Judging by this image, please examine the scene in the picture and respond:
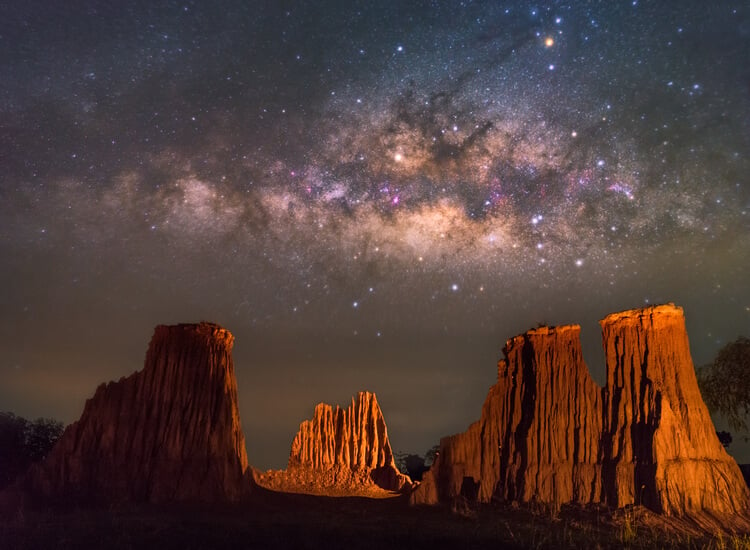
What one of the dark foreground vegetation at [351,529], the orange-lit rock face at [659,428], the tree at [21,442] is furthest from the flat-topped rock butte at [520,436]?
the tree at [21,442]

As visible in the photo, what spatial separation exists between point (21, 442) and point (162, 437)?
33.5 m

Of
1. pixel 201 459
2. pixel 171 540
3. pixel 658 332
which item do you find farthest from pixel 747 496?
pixel 201 459

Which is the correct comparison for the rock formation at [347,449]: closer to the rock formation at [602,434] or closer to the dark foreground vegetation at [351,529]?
the rock formation at [602,434]

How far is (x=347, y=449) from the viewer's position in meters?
87.1

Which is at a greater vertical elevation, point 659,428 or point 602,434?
point 659,428

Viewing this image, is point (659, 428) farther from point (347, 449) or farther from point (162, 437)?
point (347, 449)

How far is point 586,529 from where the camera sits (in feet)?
111

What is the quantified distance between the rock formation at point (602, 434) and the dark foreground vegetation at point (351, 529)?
213cm

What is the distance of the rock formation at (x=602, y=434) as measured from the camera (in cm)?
3609

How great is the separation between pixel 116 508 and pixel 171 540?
15859 mm

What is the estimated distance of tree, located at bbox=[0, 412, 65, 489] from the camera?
218ft

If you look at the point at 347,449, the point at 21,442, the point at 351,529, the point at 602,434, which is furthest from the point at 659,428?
the point at 21,442

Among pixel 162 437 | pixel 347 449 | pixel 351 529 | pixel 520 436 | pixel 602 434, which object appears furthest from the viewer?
pixel 347 449

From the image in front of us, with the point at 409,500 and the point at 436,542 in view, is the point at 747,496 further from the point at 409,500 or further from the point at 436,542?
the point at 409,500
